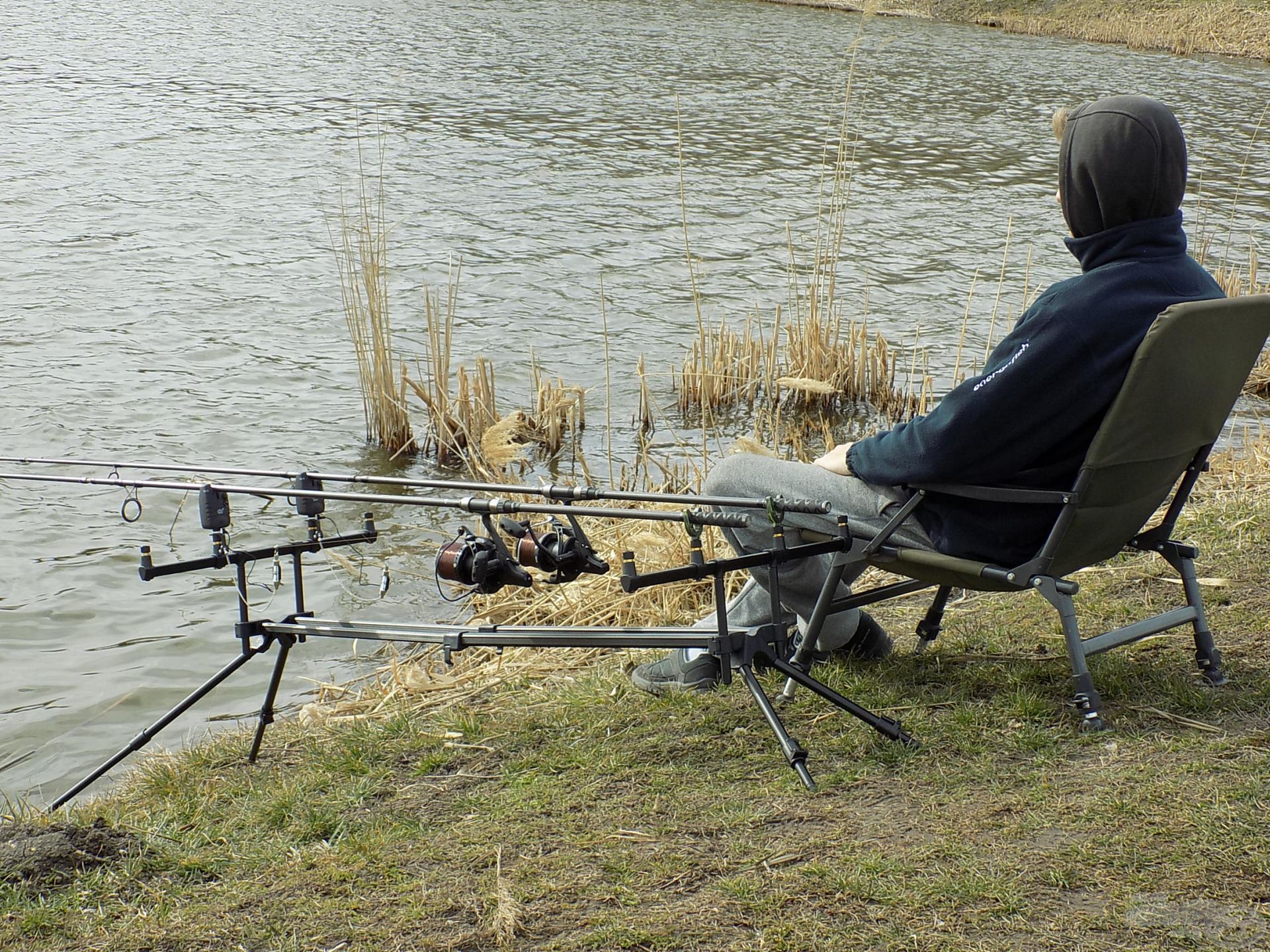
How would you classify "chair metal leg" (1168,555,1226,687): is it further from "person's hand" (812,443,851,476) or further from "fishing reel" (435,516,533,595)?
"fishing reel" (435,516,533,595)

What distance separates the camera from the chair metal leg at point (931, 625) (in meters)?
3.82

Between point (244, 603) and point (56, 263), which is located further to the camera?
point (56, 263)

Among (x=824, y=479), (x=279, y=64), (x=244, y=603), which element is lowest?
(x=244, y=603)

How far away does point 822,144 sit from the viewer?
16.4 metres

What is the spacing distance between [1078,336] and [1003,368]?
173 mm

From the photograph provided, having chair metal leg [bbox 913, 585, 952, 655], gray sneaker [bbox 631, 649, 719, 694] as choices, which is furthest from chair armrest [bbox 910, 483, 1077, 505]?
gray sneaker [bbox 631, 649, 719, 694]

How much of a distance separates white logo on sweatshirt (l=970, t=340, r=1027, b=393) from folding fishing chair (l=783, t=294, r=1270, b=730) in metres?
0.23

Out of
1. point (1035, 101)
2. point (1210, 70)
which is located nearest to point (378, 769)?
point (1035, 101)

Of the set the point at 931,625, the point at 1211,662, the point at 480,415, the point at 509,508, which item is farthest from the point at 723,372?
the point at 509,508

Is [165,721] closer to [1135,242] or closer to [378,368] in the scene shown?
[1135,242]

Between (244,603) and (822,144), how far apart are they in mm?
14131

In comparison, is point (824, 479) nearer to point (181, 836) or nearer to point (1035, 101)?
point (181, 836)

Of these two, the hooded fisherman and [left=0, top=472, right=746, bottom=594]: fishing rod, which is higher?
the hooded fisherman

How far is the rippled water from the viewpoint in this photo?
604cm
